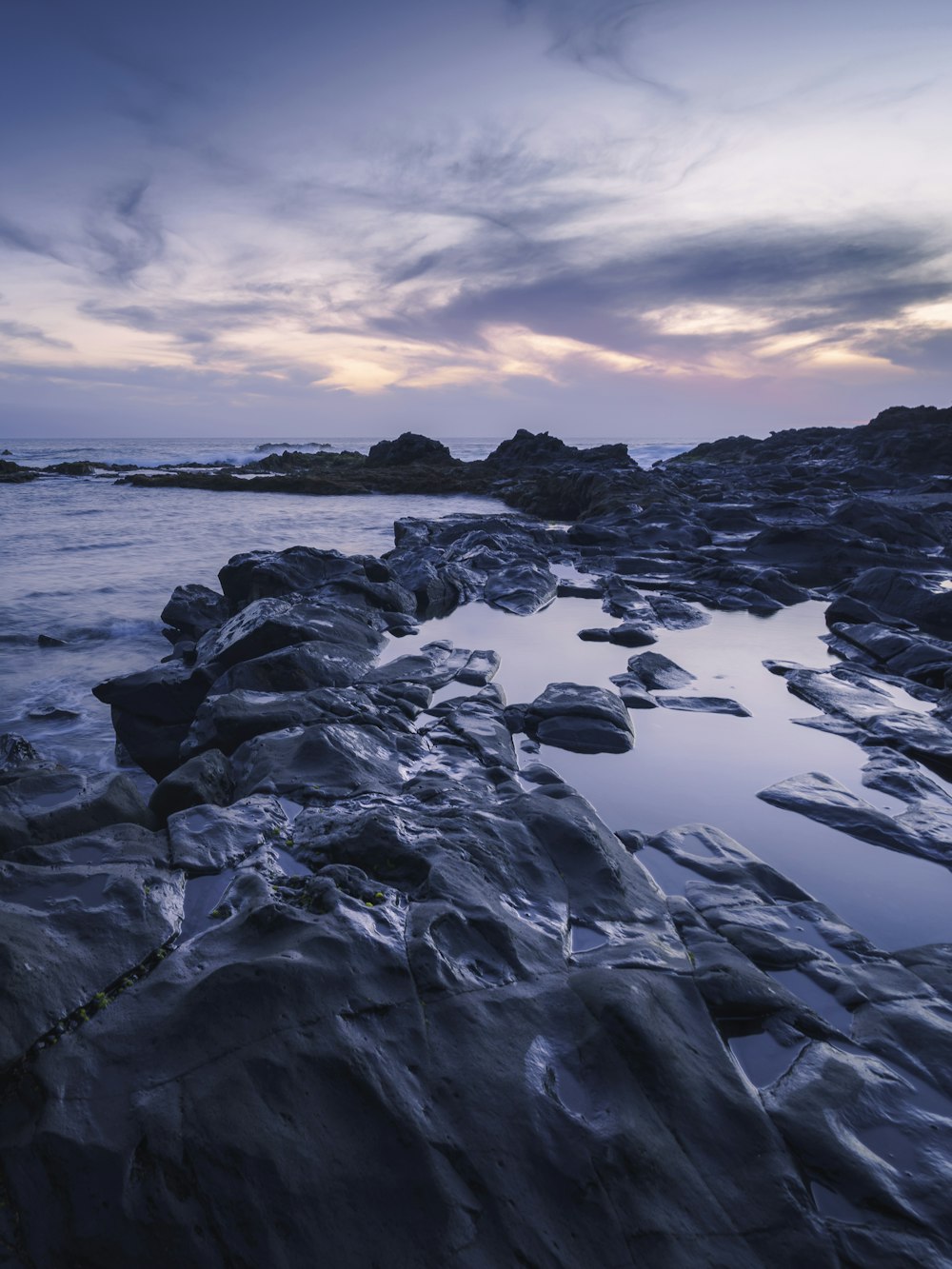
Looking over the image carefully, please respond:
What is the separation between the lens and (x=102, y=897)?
2586 mm

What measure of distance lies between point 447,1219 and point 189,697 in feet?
17.7

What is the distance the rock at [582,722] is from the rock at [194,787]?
8.39 feet

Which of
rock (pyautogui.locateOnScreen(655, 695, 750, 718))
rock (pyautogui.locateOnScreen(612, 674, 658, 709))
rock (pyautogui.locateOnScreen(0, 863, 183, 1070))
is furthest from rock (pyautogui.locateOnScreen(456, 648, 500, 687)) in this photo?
rock (pyautogui.locateOnScreen(0, 863, 183, 1070))

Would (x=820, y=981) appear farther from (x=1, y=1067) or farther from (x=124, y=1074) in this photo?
(x=1, y=1067)

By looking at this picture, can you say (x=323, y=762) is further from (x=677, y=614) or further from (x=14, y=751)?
(x=677, y=614)

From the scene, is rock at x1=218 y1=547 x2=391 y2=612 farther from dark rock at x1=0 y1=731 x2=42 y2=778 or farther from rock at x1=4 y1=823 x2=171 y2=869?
rock at x1=4 y1=823 x2=171 y2=869

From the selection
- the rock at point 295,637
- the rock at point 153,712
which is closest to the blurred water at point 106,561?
the rock at point 153,712

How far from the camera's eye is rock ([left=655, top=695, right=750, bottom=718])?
6.26 m

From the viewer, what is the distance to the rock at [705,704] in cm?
626

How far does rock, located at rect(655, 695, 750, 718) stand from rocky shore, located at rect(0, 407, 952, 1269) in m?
1.17

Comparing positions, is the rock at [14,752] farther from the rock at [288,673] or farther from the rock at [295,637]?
the rock at [295,637]

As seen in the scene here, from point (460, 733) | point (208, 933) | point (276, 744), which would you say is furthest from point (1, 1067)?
point (460, 733)

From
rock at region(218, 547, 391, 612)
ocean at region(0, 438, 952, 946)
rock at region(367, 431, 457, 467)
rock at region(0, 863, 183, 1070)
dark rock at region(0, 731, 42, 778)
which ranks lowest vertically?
dark rock at region(0, 731, 42, 778)

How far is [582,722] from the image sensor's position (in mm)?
5652
